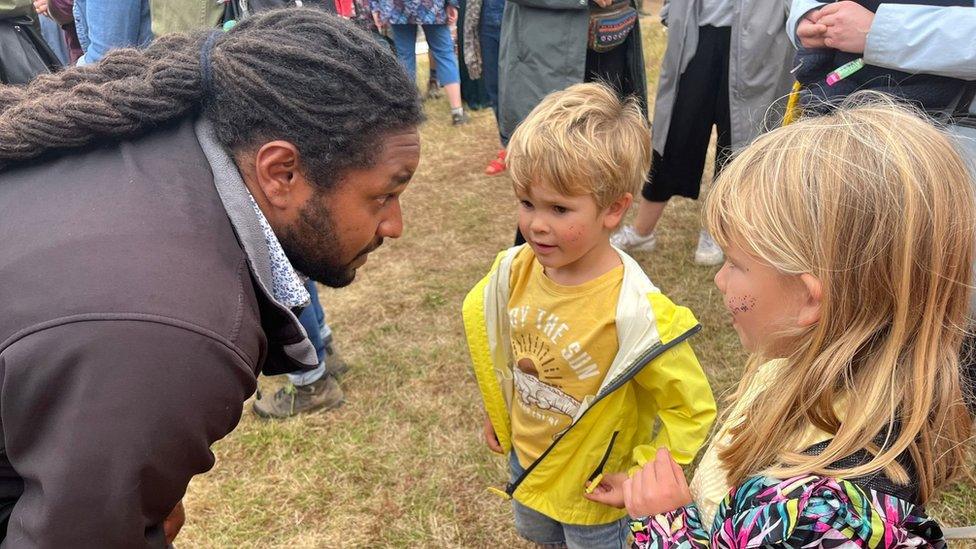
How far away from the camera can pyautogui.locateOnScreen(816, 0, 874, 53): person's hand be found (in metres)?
2.05

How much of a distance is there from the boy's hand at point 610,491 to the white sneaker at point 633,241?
92.3 inches

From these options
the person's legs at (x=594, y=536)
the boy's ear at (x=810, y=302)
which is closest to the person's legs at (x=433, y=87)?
the person's legs at (x=594, y=536)

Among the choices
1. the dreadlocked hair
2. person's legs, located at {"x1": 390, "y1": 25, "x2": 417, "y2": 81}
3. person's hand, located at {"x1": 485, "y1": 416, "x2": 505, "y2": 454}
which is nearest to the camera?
the dreadlocked hair

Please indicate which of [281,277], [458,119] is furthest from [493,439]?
[458,119]

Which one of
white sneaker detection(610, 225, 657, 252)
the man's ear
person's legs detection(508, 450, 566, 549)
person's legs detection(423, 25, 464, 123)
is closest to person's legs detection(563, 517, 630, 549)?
person's legs detection(508, 450, 566, 549)

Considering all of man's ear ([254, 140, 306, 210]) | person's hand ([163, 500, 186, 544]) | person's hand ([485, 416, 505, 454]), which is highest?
man's ear ([254, 140, 306, 210])

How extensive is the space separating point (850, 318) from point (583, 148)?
2.78 ft

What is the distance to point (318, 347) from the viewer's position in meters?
2.90

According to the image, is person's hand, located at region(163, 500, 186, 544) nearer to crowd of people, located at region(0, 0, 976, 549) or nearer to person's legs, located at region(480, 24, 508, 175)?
crowd of people, located at region(0, 0, 976, 549)

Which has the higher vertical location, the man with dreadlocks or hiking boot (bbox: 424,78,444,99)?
the man with dreadlocks

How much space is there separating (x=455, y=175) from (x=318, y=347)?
3.06 metres

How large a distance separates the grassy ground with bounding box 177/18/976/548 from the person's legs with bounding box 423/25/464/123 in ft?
8.57

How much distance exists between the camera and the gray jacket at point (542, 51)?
3.29 meters

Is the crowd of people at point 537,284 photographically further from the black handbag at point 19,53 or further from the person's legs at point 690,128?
the black handbag at point 19,53
